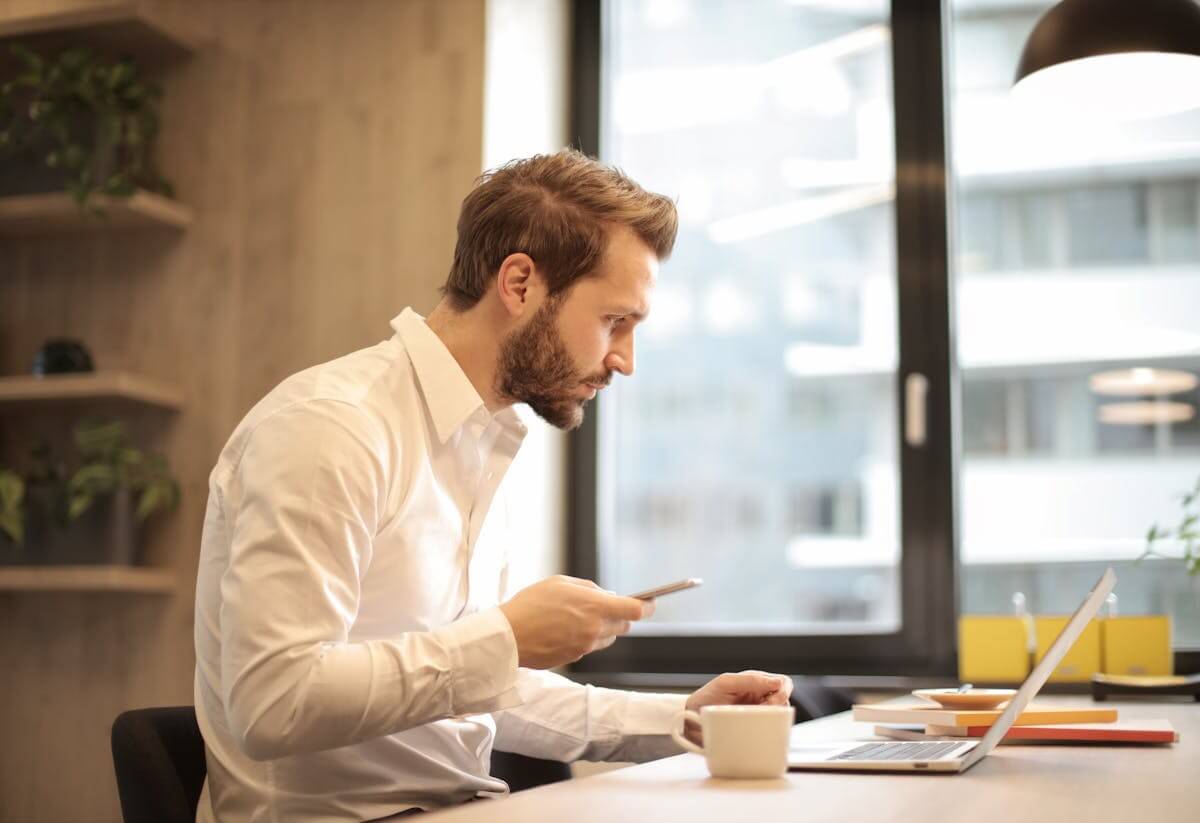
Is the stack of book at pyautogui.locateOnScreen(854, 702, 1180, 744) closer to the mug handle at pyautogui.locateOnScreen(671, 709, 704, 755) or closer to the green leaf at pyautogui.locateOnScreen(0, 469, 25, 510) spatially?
the mug handle at pyautogui.locateOnScreen(671, 709, 704, 755)

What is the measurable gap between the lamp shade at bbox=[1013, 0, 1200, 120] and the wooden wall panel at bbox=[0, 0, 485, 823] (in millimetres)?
1317

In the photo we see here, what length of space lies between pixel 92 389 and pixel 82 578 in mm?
447

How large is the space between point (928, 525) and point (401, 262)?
55.5 inches

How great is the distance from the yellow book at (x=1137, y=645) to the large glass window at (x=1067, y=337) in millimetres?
307

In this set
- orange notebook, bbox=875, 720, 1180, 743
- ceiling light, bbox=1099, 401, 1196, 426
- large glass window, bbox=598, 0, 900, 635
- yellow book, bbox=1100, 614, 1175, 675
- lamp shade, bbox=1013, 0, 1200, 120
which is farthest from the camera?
large glass window, bbox=598, 0, 900, 635

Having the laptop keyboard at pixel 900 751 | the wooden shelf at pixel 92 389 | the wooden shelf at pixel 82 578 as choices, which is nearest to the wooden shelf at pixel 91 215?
the wooden shelf at pixel 92 389

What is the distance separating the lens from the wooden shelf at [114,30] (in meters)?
3.16

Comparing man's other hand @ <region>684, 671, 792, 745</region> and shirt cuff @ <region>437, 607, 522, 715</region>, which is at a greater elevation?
shirt cuff @ <region>437, 607, 522, 715</region>

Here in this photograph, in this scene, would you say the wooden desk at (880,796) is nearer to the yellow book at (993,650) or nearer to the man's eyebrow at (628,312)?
the man's eyebrow at (628,312)

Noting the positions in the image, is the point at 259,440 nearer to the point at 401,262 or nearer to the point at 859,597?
the point at 401,262

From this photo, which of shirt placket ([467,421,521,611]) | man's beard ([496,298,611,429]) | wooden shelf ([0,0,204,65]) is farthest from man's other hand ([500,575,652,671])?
wooden shelf ([0,0,204,65])

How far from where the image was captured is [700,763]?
1358mm

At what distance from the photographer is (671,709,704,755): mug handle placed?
1280mm

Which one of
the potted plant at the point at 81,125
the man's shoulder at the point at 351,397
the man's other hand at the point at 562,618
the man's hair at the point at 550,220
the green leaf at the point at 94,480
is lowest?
the man's other hand at the point at 562,618
